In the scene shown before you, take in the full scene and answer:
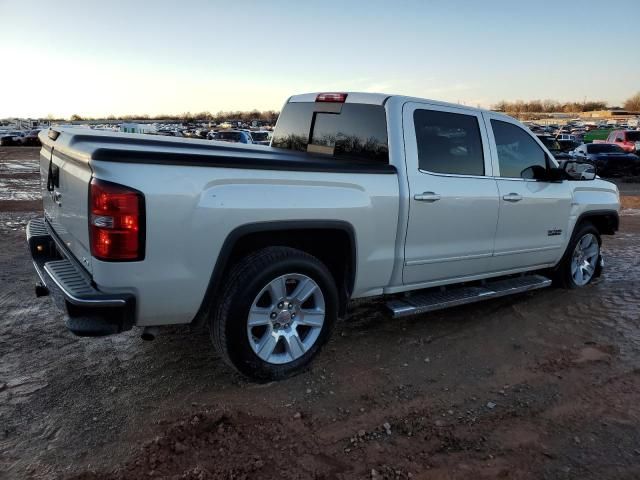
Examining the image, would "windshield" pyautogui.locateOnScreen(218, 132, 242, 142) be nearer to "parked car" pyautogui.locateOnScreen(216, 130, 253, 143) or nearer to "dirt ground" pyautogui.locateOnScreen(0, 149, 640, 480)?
"parked car" pyautogui.locateOnScreen(216, 130, 253, 143)

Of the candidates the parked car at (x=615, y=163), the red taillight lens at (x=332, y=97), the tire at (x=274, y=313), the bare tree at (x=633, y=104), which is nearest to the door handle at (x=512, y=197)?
the red taillight lens at (x=332, y=97)

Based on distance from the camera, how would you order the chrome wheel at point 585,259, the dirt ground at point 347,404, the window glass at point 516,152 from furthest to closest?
the chrome wheel at point 585,259, the window glass at point 516,152, the dirt ground at point 347,404

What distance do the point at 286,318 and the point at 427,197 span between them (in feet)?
4.82

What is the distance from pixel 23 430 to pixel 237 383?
1.30 metres

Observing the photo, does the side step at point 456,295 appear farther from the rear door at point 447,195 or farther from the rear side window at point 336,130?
the rear side window at point 336,130

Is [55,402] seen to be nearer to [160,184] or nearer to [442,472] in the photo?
[160,184]

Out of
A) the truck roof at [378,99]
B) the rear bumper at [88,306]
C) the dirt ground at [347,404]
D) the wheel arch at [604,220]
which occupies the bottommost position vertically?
the dirt ground at [347,404]

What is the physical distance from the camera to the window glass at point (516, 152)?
4.90 metres

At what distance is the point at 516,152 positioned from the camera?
508 centimetres

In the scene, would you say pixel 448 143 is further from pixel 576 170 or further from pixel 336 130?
pixel 576 170

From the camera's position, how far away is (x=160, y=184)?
114 inches

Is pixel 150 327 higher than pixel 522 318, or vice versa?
pixel 150 327

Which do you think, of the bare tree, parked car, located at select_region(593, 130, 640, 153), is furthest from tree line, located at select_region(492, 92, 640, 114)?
parked car, located at select_region(593, 130, 640, 153)

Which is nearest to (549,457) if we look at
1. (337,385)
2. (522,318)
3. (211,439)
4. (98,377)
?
(337,385)
